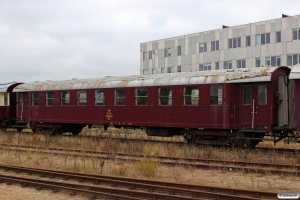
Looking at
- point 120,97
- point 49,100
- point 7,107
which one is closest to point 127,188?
point 120,97

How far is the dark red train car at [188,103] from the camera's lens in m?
14.4

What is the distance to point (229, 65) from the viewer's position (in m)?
49.2

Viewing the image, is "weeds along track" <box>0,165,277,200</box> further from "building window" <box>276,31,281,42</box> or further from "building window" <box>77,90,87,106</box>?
"building window" <box>276,31,281,42</box>

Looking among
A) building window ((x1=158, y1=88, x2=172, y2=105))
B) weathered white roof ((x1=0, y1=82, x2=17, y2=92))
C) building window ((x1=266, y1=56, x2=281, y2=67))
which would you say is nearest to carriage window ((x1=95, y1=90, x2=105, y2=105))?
building window ((x1=158, y1=88, x2=172, y2=105))

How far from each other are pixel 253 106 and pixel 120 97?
654 cm

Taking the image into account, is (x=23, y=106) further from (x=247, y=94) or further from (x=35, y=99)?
(x=247, y=94)

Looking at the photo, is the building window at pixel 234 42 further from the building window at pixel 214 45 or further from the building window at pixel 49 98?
the building window at pixel 49 98

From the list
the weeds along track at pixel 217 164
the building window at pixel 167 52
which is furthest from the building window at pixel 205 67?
the weeds along track at pixel 217 164

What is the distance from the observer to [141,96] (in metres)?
17.5

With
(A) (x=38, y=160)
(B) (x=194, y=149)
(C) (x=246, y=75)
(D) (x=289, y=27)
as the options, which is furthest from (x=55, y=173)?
(D) (x=289, y=27)

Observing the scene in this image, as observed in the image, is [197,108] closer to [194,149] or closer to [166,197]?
[194,149]

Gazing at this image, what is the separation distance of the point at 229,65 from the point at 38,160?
3870 centimetres

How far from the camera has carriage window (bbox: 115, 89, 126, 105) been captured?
59.6 ft

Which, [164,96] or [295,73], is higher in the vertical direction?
[295,73]
